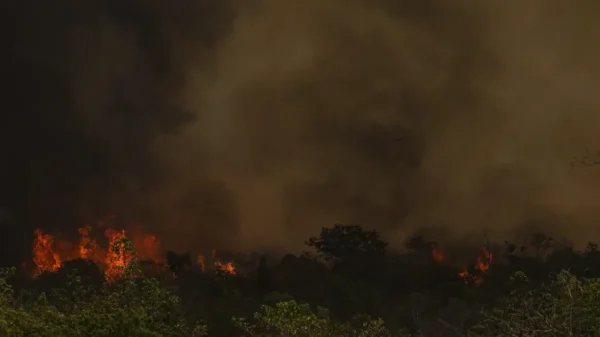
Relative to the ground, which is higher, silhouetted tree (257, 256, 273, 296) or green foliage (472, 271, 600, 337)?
silhouetted tree (257, 256, 273, 296)

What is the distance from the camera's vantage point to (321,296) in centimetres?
9050

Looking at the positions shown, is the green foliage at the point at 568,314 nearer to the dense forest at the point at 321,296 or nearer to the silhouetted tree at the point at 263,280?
the dense forest at the point at 321,296

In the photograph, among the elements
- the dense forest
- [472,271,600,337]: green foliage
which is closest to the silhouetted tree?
the dense forest

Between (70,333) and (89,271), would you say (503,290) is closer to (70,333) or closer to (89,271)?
(89,271)

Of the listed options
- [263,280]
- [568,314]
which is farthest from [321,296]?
[568,314]

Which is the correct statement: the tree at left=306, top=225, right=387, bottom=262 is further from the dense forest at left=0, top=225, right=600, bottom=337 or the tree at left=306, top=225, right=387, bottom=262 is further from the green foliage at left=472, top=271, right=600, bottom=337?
the green foliage at left=472, top=271, right=600, bottom=337

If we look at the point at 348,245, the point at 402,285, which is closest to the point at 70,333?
the point at 402,285

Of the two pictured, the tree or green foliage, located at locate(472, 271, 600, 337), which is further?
the tree

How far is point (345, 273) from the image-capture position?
113438mm

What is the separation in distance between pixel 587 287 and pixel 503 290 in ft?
174

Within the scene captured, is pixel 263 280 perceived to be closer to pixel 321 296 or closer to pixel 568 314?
pixel 321 296

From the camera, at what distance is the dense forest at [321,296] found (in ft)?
94.9

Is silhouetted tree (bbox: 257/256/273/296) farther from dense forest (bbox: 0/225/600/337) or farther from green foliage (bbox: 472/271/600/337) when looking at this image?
green foliage (bbox: 472/271/600/337)

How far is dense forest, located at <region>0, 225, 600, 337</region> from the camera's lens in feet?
94.9
